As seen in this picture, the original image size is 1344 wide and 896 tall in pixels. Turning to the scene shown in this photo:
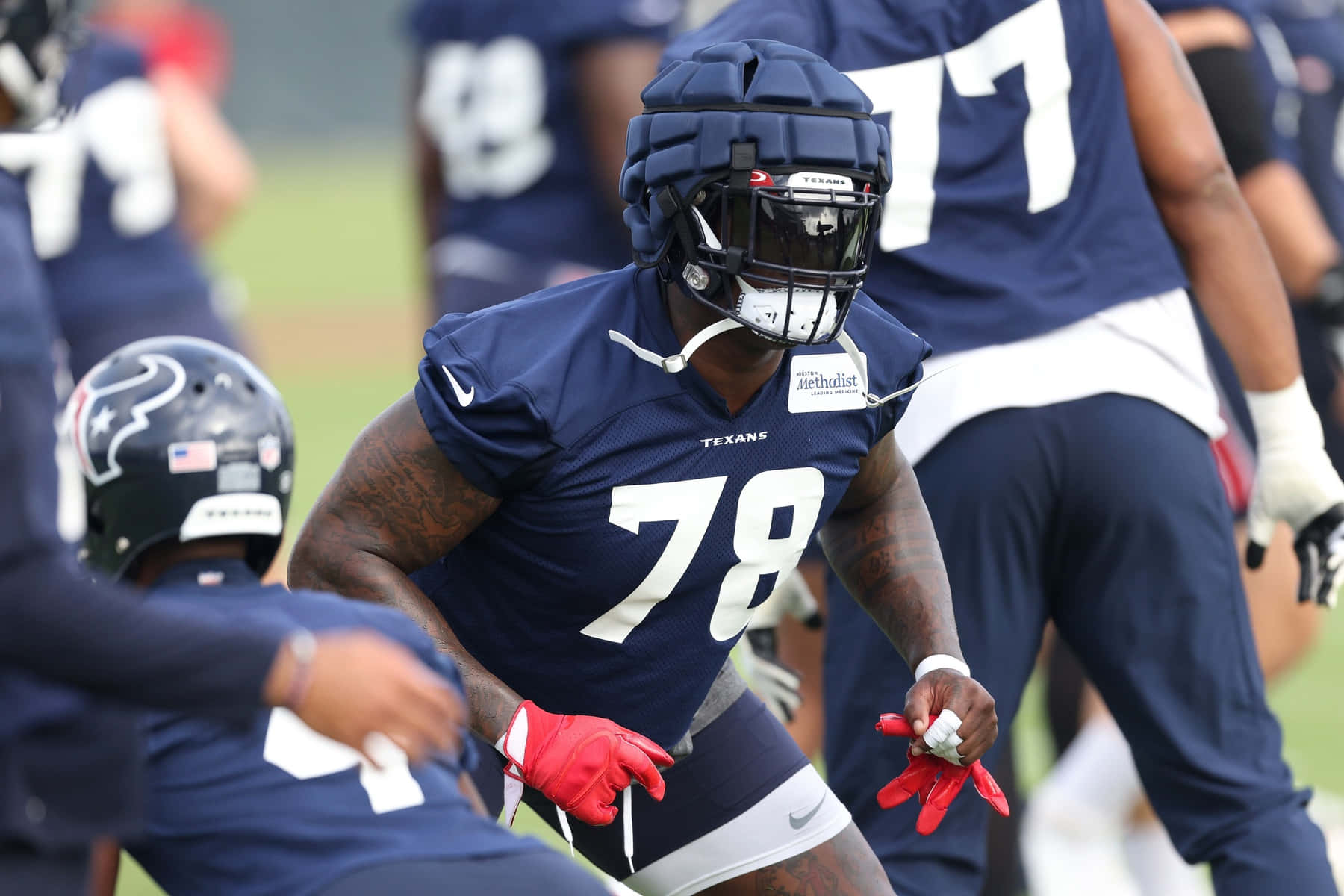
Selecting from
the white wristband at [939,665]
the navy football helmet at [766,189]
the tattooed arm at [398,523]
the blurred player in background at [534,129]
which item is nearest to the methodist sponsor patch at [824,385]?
the navy football helmet at [766,189]

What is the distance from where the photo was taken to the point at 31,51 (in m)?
2.02

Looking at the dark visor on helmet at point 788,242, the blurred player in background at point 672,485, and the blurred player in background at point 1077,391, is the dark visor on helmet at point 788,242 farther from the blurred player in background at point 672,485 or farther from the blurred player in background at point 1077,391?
the blurred player in background at point 1077,391

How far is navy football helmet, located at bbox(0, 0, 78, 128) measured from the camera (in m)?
2.00

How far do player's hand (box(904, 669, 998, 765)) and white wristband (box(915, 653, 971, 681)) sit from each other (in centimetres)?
3

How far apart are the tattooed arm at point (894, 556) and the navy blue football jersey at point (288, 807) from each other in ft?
2.98

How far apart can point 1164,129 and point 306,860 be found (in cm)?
202

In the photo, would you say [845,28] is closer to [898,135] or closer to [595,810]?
[898,135]

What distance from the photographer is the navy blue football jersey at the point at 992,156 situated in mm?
3277

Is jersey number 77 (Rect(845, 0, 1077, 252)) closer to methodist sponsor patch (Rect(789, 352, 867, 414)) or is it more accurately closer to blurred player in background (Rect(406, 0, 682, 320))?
methodist sponsor patch (Rect(789, 352, 867, 414))

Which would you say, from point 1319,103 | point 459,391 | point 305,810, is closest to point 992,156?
point 459,391

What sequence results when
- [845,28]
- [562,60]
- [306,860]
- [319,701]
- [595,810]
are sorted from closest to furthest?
[319,701] < [306,860] < [595,810] < [845,28] < [562,60]

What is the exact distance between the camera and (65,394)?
550 centimetres

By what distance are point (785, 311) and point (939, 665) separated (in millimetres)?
610

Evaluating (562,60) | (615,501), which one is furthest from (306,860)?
(562,60)
